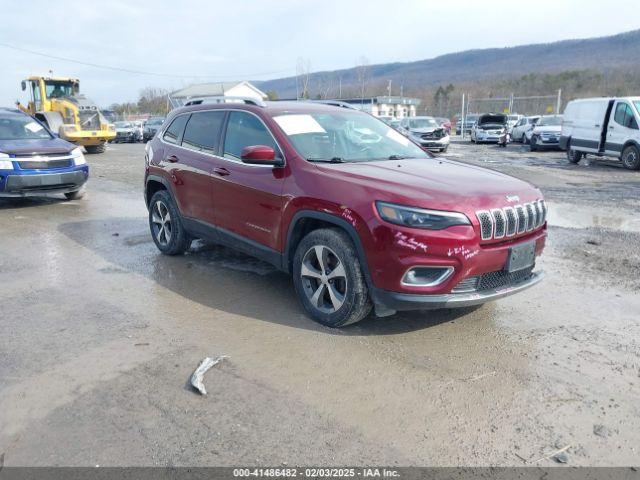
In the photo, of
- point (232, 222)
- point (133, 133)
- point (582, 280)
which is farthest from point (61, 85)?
point (582, 280)

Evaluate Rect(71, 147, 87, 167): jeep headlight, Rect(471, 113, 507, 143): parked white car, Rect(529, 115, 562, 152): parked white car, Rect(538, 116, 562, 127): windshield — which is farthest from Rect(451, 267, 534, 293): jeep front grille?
Rect(471, 113, 507, 143): parked white car

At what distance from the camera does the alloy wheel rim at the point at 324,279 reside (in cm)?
389

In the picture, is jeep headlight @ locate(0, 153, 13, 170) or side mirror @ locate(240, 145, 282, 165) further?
jeep headlight @ locate(0, 153, 13, 170)

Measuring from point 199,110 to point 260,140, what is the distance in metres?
1.38

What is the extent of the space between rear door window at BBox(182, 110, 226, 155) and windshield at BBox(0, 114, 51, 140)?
5680 mm

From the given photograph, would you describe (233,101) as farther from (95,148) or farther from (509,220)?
(95,148)

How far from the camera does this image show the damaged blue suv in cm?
866

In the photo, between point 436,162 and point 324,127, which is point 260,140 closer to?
point 324,127

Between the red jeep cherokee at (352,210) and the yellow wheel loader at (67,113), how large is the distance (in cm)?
1820

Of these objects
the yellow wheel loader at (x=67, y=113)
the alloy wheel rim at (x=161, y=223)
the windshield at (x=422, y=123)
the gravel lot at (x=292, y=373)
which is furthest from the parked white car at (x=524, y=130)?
the alloy wheel rim at (x=161, y=223)

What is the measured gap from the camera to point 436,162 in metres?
4.67

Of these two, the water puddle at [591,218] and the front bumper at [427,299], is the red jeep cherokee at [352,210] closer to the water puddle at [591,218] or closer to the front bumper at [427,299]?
the front bumper at [427,299]

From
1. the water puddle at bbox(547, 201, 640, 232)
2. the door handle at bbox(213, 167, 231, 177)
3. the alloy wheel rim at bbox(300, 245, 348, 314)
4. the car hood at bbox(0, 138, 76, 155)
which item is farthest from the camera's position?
the car hood at bbox(0, 138, 76, 155)

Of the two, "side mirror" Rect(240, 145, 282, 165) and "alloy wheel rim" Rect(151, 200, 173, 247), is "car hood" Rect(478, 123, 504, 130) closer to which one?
"alloy wheel rim" Rect(151, 200, 173, 247)
